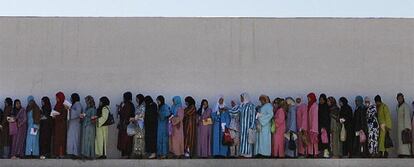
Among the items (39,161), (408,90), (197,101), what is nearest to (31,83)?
(39,161)

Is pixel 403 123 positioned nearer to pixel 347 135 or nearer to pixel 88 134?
pixel 347 135

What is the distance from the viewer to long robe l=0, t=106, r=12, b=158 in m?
17.9

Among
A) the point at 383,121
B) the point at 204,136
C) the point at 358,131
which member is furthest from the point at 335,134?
the point at 204,136

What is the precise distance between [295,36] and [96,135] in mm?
4247

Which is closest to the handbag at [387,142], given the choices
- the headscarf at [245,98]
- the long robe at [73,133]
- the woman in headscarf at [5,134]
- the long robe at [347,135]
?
the long robe at [347,135]

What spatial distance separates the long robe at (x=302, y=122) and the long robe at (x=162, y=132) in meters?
2.37

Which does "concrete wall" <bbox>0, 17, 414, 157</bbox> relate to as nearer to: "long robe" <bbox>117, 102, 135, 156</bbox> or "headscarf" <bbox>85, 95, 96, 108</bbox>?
"headscarf" <bbox>85, 95, 96, 108</bbox>

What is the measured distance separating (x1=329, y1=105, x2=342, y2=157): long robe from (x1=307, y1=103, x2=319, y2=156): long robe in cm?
29

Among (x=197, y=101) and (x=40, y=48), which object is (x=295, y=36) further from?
(x=40, y=48)

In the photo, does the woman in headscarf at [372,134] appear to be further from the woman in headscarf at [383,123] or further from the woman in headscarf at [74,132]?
the woman in headscarf at [74,132]

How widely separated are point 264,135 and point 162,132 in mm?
1862

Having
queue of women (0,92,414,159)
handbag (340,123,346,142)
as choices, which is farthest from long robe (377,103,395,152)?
handbag (340,123,346,142)

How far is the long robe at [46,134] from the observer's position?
1786 cm

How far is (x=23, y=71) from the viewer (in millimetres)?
18703
